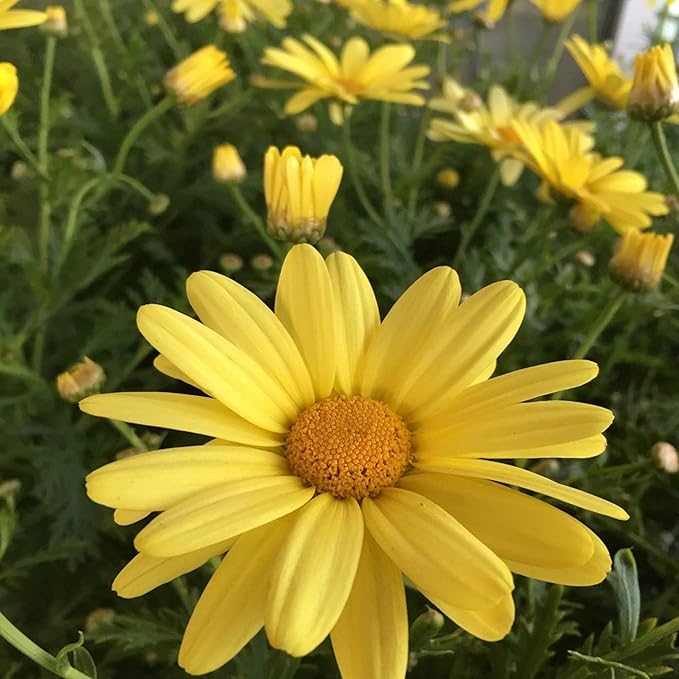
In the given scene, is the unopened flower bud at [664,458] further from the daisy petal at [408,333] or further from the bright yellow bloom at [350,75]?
the bright yellow bloom at [350,75]

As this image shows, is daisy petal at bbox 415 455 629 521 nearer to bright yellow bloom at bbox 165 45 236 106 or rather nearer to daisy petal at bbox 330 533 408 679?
daisy petal at bbox 330 533 408 679

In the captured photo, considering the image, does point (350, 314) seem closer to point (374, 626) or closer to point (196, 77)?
point (374, 626)

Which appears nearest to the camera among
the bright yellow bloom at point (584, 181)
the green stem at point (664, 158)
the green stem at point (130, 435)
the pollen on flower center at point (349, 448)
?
the pollen on flower center at point (349, 448)

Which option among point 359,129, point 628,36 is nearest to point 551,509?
point 359,129

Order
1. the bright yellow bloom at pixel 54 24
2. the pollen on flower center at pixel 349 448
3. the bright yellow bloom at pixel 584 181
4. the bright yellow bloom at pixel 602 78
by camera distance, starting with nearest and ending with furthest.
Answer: the pollen on flower center at pixel 349 448 < the bright yellow bloom at pixel 584 181 < the bright yellow bloom at pixel 54 24 < the bright yellow bloom at pixel 602 78

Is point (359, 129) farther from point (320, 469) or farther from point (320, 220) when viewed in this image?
point (320, 469)

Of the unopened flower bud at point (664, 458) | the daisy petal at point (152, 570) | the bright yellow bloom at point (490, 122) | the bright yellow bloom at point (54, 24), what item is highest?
the bright yellow bloom at point (54, 24)

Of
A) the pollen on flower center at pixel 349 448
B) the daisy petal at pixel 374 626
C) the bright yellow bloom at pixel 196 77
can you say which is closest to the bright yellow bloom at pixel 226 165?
the bright yellow bloom at pixel 196 77
